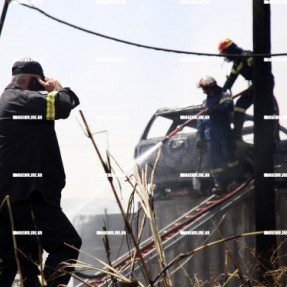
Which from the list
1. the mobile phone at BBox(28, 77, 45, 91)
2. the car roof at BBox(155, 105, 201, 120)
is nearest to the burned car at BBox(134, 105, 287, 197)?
the car roof at BBox(155, 105, 201, 120)

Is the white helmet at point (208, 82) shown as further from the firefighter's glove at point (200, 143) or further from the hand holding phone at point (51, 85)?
the hand holding phone at point (51, 85)

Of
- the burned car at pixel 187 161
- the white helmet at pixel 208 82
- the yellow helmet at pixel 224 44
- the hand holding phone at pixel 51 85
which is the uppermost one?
the yellow helmet at pixel 224 44

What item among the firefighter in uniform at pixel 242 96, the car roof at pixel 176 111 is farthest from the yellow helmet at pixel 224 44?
the car roof at pixel 176 111

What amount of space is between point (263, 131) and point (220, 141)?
2.43 meters

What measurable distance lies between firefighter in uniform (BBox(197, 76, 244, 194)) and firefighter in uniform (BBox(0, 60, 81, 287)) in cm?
538

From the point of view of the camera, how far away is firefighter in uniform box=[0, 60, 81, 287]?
3.41m

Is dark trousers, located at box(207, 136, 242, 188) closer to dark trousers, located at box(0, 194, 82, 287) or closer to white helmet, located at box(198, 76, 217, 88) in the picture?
white helmet, located at box(198, 76, 217, 88)

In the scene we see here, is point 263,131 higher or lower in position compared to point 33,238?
higher

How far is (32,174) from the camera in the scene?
138 inches

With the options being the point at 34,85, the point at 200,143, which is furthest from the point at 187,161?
the point at 34,85

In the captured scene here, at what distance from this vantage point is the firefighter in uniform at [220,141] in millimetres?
8812

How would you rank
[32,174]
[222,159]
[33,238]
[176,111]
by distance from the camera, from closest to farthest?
1. [33,238]
2. [32,174]
3. [222,159]
4. [176,111]

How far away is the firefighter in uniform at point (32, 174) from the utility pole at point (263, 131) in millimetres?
3206

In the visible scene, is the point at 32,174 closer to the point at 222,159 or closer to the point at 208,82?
the point at 222,159
